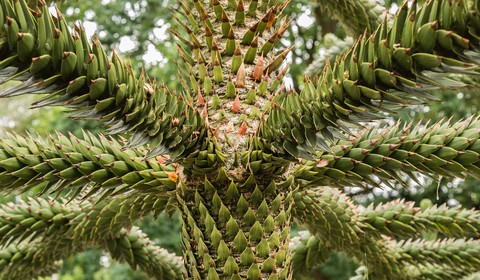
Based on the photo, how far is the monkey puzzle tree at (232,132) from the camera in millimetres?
1056

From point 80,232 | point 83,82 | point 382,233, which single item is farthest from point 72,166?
point 382,233

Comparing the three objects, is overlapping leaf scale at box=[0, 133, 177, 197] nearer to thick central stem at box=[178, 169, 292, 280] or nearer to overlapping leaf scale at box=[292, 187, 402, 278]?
thick central stem at box=[178, 169, 292, 280]

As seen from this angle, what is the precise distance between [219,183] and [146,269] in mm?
1118

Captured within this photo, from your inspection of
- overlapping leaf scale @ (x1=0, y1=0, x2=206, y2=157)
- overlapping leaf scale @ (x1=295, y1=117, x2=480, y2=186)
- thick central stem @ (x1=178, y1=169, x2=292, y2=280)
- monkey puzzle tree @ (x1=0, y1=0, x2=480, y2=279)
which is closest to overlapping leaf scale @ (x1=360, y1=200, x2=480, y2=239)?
monkey puzzle tree @ (x1=0, y1=0, x2=480, y2=279)

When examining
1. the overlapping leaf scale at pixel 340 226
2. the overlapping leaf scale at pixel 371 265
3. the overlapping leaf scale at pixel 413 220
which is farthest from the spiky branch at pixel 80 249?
the overlapping leaf scale at pixel 413 220

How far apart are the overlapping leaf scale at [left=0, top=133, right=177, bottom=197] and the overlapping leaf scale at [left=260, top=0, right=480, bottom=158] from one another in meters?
0.38

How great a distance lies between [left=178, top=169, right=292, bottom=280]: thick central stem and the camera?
1.38 metres

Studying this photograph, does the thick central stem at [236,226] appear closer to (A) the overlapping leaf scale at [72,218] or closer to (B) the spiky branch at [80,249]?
(A) the overlapping leaf scale at [72,218]

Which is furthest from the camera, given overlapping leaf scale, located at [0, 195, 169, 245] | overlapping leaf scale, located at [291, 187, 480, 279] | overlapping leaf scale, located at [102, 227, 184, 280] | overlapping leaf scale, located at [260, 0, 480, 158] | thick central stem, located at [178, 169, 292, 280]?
overlapping leaf scale, located at [102, 227, 184, 280]

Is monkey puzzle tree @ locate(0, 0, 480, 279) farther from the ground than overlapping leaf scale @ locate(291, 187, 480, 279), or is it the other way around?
monkey puzzle tree @ locate(0, 0, 480, 279)

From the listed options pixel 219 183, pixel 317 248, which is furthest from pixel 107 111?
pixel 317 248

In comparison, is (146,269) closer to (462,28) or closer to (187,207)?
(187,207)

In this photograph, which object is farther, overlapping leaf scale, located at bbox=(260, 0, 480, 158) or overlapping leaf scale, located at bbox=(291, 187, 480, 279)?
overlapping leaf scale, located at bbox=(291, 187, 480, 279)

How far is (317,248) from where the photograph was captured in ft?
8.17
